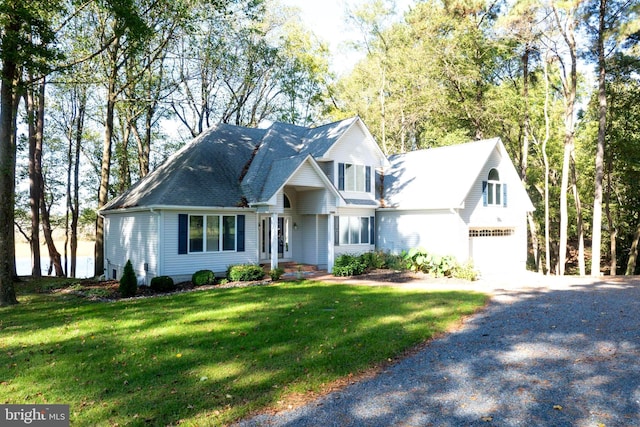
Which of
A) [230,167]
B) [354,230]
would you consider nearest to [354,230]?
[354,230]

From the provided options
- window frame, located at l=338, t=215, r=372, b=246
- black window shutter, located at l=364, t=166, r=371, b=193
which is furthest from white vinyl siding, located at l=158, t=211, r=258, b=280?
black window shutter, located at l=364, t=166, r=371, b=193

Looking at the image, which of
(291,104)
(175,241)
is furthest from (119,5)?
(291,104)

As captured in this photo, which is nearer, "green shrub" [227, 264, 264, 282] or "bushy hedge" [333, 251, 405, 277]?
"green shrub" [227, 264, 264, 282]

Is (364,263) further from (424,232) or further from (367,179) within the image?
(367,179)

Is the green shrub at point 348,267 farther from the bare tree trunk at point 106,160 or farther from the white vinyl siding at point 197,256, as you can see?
the bare tree trunk at point 106,160

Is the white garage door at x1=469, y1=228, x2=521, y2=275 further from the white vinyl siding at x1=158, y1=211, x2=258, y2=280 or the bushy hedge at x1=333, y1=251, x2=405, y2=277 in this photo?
the white vinyl siding at x1=158, y1=211, x2=258, y2=280

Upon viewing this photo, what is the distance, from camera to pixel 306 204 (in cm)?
1931

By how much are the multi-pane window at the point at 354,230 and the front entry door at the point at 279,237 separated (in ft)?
8.23

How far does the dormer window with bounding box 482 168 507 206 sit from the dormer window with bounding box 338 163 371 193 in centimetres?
556

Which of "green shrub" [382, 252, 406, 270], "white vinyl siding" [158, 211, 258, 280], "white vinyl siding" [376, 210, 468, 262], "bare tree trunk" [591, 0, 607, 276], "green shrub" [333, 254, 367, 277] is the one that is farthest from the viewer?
"bare tree trunk" [591, 0, 607, 276]

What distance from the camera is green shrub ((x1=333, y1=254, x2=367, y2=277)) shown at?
55.7ft

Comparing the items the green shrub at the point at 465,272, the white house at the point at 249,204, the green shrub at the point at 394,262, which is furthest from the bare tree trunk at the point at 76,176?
the green shrub at the point at 465,272

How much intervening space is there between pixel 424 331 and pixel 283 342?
275 centimetres

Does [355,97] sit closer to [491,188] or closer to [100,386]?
[491,188]
